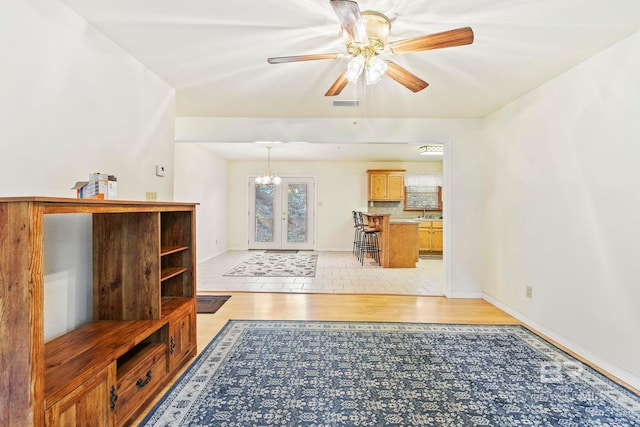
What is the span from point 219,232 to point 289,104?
15.9 ft

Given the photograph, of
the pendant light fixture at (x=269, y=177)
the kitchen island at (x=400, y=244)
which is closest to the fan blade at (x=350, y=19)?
the kitchen island at (x=400, y=244)

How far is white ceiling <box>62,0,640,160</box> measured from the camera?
5.76ft

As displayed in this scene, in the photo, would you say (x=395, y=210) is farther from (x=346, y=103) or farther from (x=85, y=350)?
(x=85, y=350)

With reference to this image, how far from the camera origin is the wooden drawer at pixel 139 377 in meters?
1.55

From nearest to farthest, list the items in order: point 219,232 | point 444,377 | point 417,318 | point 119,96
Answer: point 444,377, point 119,96, point 417,318, point 219,232

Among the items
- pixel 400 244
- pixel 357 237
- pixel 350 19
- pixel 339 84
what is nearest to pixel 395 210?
pixel 357 237

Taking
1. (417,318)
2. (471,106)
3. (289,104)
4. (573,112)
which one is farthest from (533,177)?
(289,104)

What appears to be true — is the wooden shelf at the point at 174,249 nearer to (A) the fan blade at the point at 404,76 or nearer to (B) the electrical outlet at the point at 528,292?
(A) the fan blade at the point at 404,76

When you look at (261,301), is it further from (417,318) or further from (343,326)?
(417,318)

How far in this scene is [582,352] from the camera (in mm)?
2385

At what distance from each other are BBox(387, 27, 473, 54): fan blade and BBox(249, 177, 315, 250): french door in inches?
256

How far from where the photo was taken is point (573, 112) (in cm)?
251

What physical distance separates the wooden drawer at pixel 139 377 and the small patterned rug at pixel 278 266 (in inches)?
127

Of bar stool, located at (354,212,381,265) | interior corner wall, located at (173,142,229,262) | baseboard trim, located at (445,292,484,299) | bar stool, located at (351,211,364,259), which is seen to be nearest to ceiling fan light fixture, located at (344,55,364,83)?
baseboard trim, located at (445,292,484,299)
